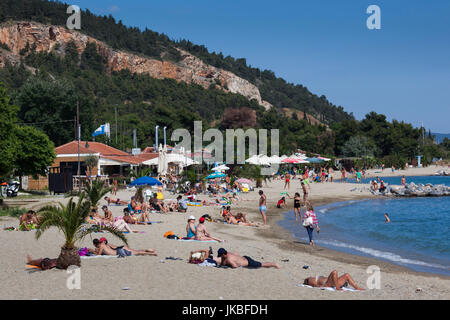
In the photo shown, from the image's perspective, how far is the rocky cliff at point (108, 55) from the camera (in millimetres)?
107688

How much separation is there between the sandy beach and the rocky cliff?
9508 cm

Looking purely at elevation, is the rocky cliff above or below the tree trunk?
above

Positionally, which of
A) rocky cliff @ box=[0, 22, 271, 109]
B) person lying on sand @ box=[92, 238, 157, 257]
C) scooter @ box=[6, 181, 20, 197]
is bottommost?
person lying on sand @ box=[92, 238, 157, 257]

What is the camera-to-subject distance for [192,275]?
8992 millimetres

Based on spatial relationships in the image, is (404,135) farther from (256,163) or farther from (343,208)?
(343,208)

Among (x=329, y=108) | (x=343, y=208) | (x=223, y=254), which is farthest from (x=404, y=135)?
(x=329, y=108)

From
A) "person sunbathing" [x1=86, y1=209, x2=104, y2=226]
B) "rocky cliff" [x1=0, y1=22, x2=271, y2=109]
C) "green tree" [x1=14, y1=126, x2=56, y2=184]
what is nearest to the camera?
"person sunbathing" [x1=86, y1=209, x2=104, y2=226]

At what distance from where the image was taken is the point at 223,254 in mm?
9867

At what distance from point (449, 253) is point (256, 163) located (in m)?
27.8

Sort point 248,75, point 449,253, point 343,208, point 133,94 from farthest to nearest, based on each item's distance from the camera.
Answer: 1. point 248,75
2. point 133,94
3. point 343,208
4. point 449,253

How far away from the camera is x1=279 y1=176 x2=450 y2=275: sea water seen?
528 inches

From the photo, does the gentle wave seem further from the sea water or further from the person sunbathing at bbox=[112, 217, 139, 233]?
the person sunbathing at bbox=[112, 217, 139, 233]

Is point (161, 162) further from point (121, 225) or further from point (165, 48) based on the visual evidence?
point (165, 48)

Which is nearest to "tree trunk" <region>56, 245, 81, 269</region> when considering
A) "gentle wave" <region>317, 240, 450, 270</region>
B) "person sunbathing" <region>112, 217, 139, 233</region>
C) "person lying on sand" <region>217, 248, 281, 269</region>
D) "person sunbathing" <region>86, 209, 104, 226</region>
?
"person lying on sand" <region>217, 248, 281, 269</region>
